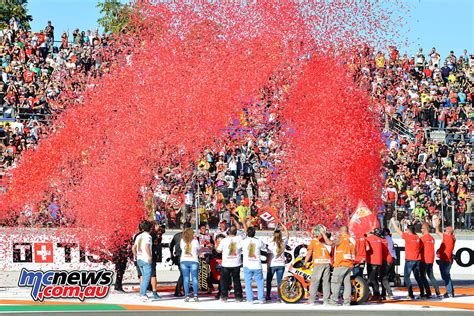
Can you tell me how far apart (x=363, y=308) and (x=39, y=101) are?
1404cm

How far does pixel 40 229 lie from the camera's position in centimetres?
2395

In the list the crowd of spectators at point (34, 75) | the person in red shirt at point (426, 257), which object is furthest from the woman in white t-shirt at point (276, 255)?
the crowd of spectators at point (34, 75)

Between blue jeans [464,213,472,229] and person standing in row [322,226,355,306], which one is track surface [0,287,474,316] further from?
blue jeans [464,213,472,229]

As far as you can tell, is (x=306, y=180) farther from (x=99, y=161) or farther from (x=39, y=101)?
(x=39, y=101)

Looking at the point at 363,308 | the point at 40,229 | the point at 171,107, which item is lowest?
the point at 363,308

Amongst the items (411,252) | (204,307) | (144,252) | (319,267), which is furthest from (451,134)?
(144,252)

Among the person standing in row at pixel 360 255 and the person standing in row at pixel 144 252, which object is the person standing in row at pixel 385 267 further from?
the person standing in row at pixel 144 252

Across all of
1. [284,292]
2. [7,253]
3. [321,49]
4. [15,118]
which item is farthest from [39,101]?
[284,292]

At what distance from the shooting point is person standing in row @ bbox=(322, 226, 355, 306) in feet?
65.1

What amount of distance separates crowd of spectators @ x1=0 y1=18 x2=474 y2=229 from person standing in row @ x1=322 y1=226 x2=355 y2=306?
4769 mm

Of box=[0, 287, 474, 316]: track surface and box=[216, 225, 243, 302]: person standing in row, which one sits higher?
box=[216, 225, 243, 302]: person standing in row

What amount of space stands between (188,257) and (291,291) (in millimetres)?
2200

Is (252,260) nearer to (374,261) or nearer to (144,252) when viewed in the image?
(144,252)

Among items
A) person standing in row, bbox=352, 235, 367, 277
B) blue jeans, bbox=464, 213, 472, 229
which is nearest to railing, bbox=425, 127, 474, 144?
blue jeans, bbox=464, 213, 472, 229
